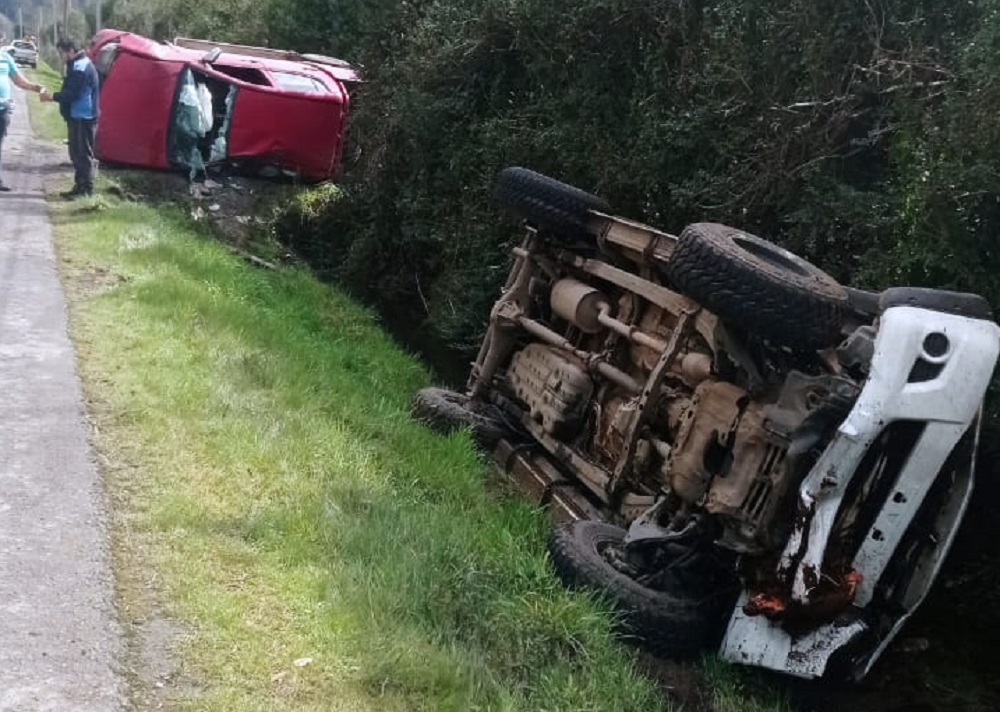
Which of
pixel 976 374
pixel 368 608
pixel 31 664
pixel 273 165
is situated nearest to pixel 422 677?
pixel 368 608

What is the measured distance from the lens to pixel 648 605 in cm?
445

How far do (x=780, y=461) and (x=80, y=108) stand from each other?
9956mm

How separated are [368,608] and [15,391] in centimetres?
266

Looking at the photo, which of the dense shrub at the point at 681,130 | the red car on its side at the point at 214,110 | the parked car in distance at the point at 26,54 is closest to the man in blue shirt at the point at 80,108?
the red car on its side at the point at 214,110

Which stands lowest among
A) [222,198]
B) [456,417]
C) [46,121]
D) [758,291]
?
[46,121]

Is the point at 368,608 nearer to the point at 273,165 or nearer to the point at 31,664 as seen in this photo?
the point at 31,664

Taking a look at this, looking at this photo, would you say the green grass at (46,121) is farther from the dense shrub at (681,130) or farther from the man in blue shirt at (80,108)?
the dense shrub at (681,130)

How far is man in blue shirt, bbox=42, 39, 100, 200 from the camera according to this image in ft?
38.5

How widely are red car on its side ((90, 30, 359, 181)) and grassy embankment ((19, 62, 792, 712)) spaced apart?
19.2 feet

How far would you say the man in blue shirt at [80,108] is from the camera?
11.7m

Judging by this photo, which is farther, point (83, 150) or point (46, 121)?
point (46, 121)

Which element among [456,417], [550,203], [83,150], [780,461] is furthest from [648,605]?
[83,150]

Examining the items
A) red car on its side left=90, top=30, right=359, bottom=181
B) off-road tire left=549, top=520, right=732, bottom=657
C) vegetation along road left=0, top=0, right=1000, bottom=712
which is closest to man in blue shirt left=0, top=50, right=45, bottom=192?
red car on its side left=90, top=30, right=359, bottom=181

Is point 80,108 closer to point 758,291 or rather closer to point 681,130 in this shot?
point 681,130
